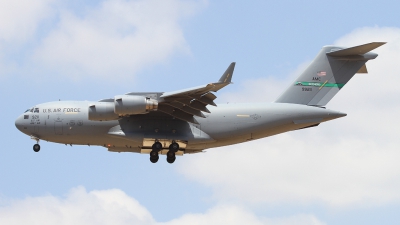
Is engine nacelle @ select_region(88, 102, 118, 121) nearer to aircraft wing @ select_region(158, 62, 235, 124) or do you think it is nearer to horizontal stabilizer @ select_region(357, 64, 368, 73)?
aircraft wing @ select_region(158, 62, 235, 124)

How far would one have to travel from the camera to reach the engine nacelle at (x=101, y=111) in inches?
965

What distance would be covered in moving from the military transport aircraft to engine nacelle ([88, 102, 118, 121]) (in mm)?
33

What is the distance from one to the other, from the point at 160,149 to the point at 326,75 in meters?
6.40

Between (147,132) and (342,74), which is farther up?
(342,74)

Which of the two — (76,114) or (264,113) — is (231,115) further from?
(76,114)

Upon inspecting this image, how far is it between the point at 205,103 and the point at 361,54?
617 centimetres

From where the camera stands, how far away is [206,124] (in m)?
26.3

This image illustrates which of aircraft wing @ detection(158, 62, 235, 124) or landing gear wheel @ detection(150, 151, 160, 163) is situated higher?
aircraft wing @ detection(158, 62, 235, 124)

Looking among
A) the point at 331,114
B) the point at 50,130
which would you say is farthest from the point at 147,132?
the point at 331,114

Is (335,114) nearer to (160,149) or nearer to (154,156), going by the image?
(160,149)

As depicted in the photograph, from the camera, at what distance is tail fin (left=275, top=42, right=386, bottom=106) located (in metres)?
27.4

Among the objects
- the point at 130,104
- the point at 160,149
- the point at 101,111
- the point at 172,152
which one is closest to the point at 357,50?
the point at 172,152

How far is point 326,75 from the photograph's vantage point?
27.8 metres

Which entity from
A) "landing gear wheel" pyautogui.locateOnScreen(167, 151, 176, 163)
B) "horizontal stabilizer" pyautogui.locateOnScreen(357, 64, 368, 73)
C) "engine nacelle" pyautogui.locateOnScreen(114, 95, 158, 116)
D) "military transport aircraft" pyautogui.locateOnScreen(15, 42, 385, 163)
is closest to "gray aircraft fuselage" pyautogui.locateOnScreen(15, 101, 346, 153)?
"military transport aircraft" pyautogui.locateOnScreen(15, 42, 385, 163)
